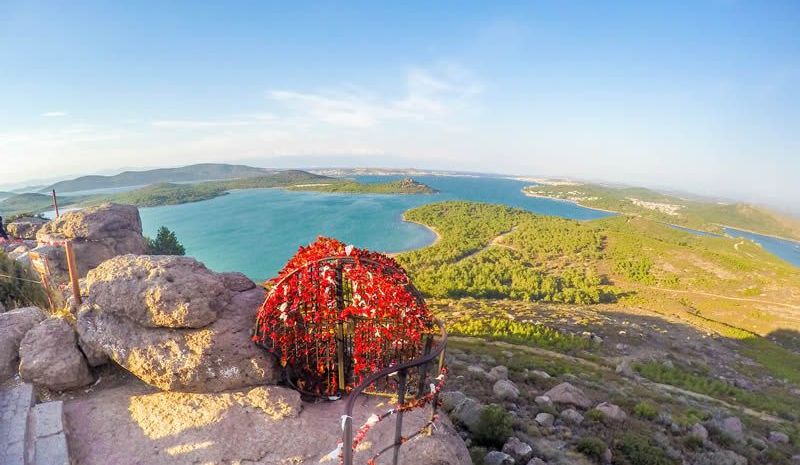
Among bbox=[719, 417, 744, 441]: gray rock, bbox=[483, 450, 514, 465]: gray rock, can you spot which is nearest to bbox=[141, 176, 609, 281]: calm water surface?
bbox=[483, 450, 514, 465]: gray rock

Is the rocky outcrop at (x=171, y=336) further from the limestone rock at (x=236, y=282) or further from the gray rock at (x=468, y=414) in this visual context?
the gray rock at (x=468, y=414)

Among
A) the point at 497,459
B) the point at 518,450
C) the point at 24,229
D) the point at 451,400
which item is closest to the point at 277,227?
the point at 24,229

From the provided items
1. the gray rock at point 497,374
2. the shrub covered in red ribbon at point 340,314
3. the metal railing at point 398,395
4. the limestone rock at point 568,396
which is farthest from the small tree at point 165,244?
the metal railing at point 398,395

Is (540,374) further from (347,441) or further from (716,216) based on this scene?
(716,216)

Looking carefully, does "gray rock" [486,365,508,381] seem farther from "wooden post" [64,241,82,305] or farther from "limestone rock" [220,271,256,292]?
"wooden post" [64,241,82,305]

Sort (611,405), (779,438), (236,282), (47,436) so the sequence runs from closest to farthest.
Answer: (47,436)
(236,282)
(611,405)
(779,438)
